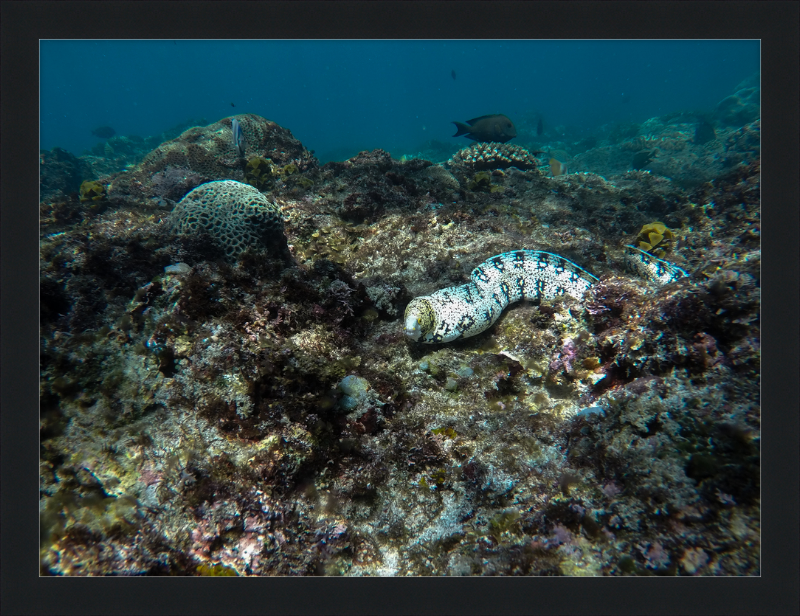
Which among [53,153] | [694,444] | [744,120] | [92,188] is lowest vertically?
[694,444]

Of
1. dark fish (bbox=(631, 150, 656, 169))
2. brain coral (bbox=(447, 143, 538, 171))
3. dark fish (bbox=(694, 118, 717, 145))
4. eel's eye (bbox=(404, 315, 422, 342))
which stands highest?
dark fish (bbox=(694, 118, 717, 145))

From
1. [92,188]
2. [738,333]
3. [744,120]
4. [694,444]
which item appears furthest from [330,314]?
[744,120]

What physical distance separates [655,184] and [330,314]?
10.3 meters

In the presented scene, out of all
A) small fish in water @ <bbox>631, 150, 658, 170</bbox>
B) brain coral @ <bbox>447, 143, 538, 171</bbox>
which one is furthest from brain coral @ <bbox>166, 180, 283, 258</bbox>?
small fish in water @ <bbox>631, 150, 658, 170</bbox>

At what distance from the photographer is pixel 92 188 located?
23.8 feet

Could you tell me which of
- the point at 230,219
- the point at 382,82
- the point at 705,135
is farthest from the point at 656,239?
the point at 382,82

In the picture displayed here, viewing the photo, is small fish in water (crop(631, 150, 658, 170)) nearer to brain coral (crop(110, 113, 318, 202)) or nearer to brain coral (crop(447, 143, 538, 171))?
brain coral (crop(447, 143, 538, 171))

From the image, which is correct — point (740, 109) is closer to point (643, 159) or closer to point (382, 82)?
point (643, 159)

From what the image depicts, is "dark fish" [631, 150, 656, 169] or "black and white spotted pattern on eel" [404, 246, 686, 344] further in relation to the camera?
"dark fish" [631, 150, 656, 169]

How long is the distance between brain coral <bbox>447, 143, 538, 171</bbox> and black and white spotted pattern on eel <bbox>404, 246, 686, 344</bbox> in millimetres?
6506

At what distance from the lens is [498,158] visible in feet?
31.5

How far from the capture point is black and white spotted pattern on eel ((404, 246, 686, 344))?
3.26 metres

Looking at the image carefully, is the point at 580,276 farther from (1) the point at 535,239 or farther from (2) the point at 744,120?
(2) the point at 744,120

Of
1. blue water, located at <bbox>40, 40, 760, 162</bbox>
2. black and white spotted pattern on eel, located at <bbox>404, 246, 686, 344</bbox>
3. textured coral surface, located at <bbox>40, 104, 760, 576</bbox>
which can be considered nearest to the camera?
textured coral surface, located at <bbox>40, 104, 760, 576</bbox>
